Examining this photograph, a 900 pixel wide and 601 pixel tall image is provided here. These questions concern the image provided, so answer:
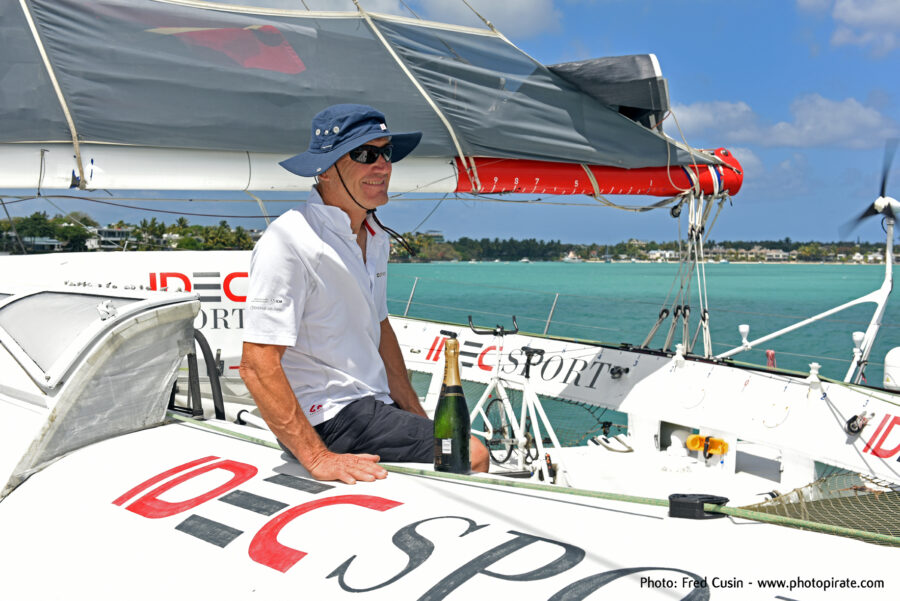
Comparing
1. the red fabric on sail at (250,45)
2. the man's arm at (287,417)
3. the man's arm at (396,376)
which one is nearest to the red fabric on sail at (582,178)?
the red fabric on sail at (250,45)

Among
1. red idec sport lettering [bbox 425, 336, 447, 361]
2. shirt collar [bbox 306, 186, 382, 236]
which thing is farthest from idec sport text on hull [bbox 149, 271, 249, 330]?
shirt collar [bbox 306, 186, 382, 236]

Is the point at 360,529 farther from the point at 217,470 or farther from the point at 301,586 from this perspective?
the point at 217,470

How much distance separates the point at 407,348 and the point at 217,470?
21.7ft

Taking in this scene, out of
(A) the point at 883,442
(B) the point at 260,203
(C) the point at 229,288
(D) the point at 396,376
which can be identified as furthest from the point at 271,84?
(A) the point at 883,442

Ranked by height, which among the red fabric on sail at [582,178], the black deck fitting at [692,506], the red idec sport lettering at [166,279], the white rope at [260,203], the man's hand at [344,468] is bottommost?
the man's hand at [344,468]

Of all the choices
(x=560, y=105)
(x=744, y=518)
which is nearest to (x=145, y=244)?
(x=560, y=105)

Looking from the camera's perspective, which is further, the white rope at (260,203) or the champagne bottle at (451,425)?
the white rope at (260,203)

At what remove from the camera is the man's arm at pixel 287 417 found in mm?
2143

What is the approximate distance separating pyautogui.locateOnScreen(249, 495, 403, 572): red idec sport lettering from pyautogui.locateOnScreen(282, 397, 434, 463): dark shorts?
1.29 ft

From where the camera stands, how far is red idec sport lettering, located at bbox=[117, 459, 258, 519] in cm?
205

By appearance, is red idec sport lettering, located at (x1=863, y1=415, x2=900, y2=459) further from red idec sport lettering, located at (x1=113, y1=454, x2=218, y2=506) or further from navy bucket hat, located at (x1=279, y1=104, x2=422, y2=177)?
red idec sport lettering, located at (x1=113, y1=454, x2=218, y2=506)

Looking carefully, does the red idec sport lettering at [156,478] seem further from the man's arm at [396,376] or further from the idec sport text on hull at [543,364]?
the idec sport text on hull at [543,364]

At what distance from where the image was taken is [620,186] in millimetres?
6723

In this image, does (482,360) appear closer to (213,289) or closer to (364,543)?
(213,289)
